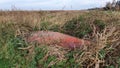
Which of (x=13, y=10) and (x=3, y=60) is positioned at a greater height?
(x=13, y=10)

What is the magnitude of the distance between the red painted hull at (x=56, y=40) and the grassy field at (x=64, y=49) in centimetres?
17

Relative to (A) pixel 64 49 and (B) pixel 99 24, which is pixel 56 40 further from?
(B) pixel 99 24

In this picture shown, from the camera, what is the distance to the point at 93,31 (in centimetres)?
884

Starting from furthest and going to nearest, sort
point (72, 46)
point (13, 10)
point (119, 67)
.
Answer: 1. point (13, 10)
2. point (72, 46)
3. point (119, 67)

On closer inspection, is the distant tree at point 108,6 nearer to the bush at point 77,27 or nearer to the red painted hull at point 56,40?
the bush at point 77,27

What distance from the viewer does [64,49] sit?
8.22 meters

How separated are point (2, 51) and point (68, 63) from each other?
5.17ft

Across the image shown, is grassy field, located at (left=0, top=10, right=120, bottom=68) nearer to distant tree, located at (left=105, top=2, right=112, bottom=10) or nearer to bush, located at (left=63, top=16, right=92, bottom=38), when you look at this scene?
bush, located at (left=63, top=16, right=92, bottom=38)

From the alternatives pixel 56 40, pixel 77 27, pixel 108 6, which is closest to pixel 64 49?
pixel 56 40

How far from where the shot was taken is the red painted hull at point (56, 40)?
8375 millimetres

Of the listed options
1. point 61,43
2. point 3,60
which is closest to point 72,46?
point 61,43

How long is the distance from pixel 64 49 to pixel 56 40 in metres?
0.42

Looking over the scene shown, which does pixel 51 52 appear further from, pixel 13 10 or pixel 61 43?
pixel 13 10

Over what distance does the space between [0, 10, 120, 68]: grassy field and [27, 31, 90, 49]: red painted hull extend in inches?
6.6
